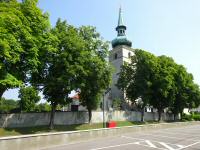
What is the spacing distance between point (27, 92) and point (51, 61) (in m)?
39.7

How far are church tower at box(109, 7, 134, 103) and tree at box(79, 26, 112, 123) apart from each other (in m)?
27.1

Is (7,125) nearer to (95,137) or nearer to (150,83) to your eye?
(95,137)

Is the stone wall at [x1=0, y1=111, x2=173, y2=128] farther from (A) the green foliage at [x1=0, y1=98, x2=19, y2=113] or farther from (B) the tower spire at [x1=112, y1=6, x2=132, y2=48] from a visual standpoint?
(B) the tower spire at [x1=112, y1=6, x2=132, y2=48]

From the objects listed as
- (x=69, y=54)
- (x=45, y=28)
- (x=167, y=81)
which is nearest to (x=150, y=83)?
(x=167, y=81)

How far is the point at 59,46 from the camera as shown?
34469 mm

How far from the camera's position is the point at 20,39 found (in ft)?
86.9

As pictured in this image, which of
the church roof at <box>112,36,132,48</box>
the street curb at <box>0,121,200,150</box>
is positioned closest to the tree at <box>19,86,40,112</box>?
the church roof at <box>112,36,132,48</box>

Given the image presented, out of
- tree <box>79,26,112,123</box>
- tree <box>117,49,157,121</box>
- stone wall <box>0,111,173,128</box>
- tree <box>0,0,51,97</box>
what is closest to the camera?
tree <box>0,0,51,97</box>

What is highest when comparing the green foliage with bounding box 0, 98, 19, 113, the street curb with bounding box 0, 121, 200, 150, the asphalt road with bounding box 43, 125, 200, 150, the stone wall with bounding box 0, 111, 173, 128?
the green foliage with bounding box 0, 98, 19, 113

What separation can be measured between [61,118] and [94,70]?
9.17 m

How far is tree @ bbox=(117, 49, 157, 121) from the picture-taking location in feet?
166

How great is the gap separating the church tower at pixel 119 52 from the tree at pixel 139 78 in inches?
521

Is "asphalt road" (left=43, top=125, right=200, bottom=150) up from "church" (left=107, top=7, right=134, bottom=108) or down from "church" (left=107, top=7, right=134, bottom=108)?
down

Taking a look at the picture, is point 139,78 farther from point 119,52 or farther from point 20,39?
point 20,39
